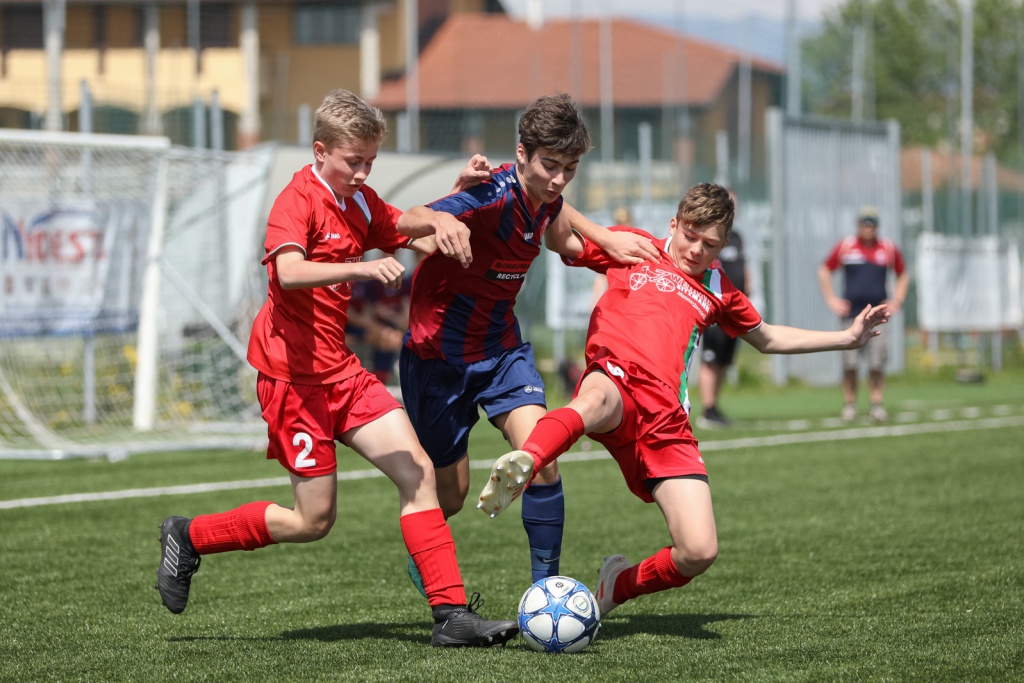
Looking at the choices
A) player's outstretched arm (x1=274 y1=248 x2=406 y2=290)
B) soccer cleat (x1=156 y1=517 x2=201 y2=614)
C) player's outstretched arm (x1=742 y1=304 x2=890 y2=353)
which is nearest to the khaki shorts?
player's outstretched arm (x1=742 y1=304 x2=890 y2=353)

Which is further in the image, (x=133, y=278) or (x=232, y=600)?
(x=133, y=278)

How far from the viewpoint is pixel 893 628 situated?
15.3 ft

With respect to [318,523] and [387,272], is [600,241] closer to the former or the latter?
[387,272]

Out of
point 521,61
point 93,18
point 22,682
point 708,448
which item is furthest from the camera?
point 521,61

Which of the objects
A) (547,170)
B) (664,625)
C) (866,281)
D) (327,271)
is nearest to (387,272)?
(327,271)

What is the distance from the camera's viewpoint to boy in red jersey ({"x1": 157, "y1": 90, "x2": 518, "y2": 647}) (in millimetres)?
4441

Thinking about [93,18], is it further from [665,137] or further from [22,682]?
Result: [22,682]

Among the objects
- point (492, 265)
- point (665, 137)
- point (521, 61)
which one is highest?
point (521, 61)

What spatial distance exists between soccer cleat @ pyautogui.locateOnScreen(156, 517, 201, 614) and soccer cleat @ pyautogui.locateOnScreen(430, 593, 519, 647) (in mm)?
989

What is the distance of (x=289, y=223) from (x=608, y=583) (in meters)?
1.81

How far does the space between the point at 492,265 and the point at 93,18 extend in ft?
55.7

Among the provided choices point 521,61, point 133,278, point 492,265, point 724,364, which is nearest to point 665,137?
point 521,61

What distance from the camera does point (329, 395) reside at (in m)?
4.57

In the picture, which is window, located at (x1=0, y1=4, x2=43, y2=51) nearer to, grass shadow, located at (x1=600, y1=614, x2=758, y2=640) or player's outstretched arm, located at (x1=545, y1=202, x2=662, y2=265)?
player's outstretched arm, located at (x1=545, y1=202, x2=662, y2=265)
